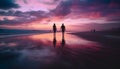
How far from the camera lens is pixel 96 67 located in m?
7.15

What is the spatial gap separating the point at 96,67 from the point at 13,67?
4167 mm

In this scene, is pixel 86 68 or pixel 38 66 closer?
pixel 86 68

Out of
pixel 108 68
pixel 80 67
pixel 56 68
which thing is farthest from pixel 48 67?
pixel 108 68

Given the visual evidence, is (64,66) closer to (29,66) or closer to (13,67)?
(29,66)

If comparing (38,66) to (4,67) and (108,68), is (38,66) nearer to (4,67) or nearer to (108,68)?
(4,67)

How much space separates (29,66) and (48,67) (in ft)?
3.33

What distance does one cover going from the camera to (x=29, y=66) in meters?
7.50

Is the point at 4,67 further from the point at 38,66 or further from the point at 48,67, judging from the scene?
the point at 48,67

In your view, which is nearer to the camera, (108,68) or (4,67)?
(108,68)

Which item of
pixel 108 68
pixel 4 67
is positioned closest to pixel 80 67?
pixel 108 68

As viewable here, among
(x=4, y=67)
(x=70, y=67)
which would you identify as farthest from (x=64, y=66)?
(x=4, y=67)

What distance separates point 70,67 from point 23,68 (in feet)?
7.64

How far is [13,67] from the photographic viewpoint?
7.39 m

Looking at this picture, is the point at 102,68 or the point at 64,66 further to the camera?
the point at 64,66
